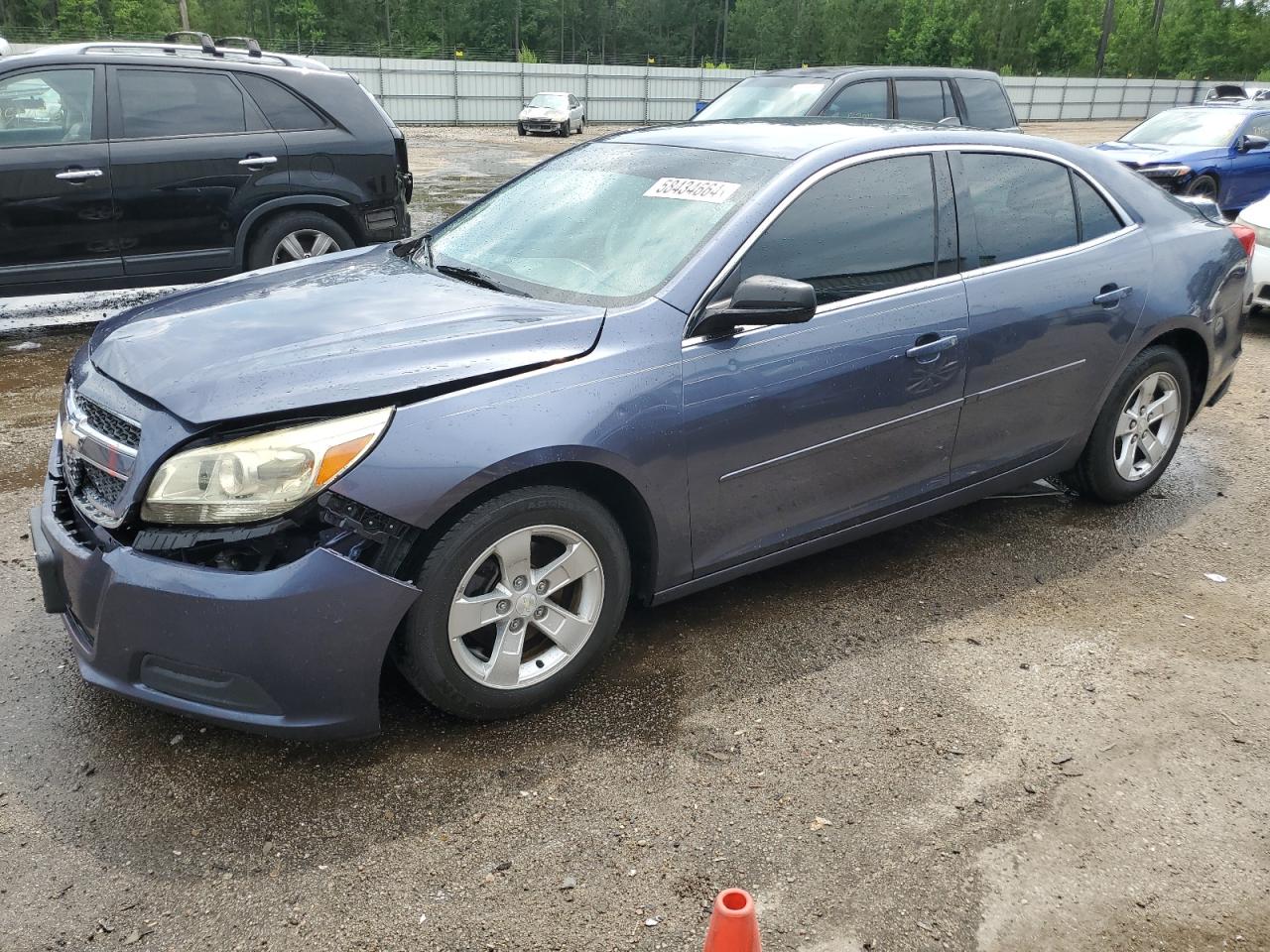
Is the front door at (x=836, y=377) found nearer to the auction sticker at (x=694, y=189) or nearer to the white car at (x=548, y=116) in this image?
the auction sticker at (x=694, y=189)

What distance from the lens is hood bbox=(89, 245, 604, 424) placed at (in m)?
2.79

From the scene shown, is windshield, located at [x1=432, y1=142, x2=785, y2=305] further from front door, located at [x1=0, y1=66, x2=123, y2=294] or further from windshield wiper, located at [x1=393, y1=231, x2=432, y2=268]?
front door, located at [x1=0, y1=66, x2=123, y2=294]

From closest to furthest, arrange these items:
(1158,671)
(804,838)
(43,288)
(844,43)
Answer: (804,838)
(1158,671)
(43,288)
(844,43)

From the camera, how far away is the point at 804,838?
272 cm

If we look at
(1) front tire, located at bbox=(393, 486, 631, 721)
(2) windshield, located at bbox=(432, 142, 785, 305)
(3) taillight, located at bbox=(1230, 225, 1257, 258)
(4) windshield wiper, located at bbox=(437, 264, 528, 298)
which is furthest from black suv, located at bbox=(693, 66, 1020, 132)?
(1) front tire, located at bbox=(393, 486, 631, 721)

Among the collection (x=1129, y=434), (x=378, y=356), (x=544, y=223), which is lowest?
(x=1129, y=434)

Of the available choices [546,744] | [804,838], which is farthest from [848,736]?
[546,744]

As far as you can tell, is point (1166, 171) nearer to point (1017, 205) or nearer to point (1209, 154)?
point (1209, 154)

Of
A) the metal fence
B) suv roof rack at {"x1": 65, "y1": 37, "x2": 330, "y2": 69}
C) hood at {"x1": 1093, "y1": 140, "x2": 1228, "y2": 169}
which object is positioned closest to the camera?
suv roof rack at {"x1": 65, "y1": 37, "x2": 330, "y2": 69}

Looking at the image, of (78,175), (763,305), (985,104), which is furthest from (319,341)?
(985,104)

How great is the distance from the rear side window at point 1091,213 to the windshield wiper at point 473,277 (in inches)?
95.3

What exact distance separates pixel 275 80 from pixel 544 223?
4753mm

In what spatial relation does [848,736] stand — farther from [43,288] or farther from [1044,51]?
[1044,51]

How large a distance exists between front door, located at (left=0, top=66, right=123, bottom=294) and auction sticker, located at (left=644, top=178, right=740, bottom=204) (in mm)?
4825
